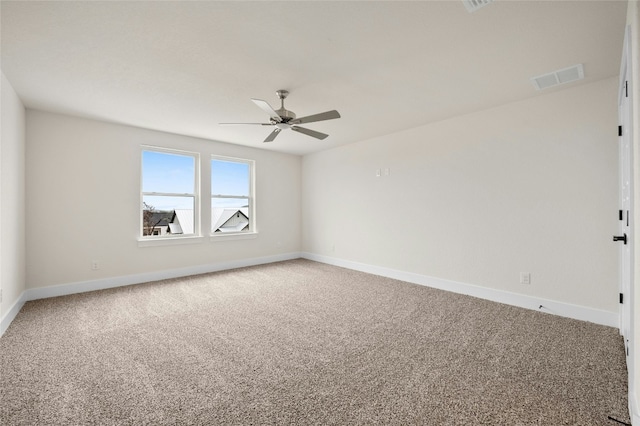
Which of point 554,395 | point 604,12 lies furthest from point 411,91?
point 554,395

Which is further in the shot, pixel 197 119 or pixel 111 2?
pixel 197 119

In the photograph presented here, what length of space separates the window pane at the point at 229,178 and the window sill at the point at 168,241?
91cm

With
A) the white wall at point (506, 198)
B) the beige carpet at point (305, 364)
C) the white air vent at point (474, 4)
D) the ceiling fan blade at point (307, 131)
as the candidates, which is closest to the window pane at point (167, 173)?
the beige carpet at point (305, 364)

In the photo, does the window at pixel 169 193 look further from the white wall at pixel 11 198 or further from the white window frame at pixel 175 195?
the white wall at pixel 11 198

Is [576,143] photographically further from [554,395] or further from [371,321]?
[371,321]

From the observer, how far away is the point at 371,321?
116 inches

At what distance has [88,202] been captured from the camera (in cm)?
406

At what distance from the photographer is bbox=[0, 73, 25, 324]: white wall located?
9.01ft

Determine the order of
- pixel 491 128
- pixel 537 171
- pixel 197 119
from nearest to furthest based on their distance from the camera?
pixel 537 171, pixel 491 128, pixel 197 119

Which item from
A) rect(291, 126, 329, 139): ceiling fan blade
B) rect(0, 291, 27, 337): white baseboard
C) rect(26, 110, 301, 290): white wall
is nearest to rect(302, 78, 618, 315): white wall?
rect(291, 126, 329, 139): ceiling fan blade

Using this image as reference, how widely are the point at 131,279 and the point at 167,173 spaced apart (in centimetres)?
181

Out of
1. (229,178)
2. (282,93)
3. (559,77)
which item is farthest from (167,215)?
(559,77)

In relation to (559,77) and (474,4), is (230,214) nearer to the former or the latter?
(474,4)

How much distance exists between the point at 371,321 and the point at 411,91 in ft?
8.27
